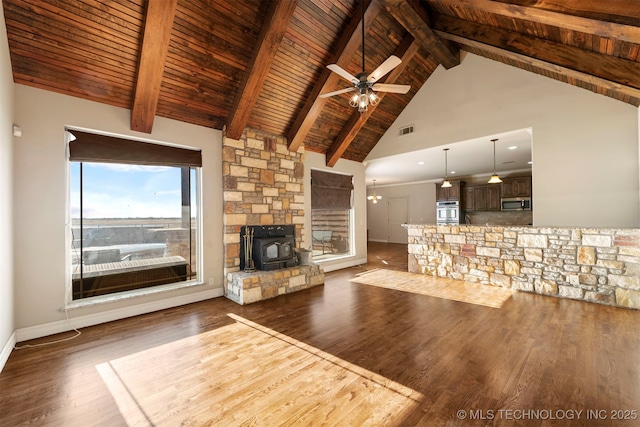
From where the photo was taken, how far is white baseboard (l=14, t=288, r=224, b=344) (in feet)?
9.70

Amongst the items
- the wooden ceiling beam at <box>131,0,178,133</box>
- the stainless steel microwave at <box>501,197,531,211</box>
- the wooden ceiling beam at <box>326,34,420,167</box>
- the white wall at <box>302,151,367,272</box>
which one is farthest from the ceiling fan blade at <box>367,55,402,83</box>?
the stainless steel microwave at <box>501,197,531,211</box>

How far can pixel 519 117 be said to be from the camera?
192 inches

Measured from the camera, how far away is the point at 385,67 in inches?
123

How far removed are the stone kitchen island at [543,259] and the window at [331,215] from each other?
6.51 ft

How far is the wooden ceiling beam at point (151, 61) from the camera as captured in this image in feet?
9.01

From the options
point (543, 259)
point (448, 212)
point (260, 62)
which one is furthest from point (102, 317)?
point (448, 212)

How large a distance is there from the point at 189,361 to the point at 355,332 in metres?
1.73

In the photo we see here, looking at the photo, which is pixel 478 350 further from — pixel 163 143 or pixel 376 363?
pixel 163 143

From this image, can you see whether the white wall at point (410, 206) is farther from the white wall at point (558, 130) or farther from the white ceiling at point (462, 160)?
the white wall at point (558, 130)

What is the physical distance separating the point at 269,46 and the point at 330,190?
3530 mm

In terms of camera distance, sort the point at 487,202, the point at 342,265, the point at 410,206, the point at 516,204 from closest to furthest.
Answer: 1. the point at 342,265
2. the point at 516,204
3. the point at 487,202
4. the point at 410,206

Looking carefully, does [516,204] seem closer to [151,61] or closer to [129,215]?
[151,61]

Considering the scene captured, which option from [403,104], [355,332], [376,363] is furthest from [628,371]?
[403,104]

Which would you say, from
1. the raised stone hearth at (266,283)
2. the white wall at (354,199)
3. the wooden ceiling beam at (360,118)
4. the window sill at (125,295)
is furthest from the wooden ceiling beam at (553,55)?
the window sill at (125,295)
